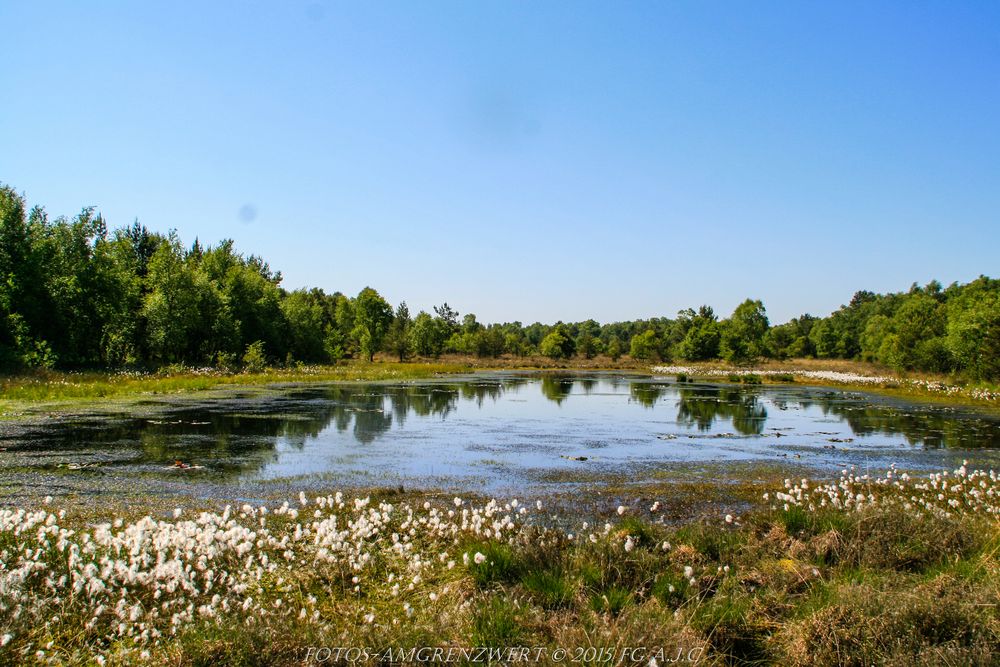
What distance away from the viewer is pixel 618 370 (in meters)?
96.3

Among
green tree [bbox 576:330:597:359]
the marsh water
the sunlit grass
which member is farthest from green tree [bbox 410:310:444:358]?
the marsh water

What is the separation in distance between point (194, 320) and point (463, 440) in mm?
42127

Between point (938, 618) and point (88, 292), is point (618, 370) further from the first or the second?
point (938, 618)

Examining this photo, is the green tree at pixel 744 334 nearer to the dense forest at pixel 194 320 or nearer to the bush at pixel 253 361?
the dense forest at pixel 194 320

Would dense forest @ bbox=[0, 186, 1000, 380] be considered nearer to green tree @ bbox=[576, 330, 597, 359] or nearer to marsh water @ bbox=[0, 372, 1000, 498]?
marsh water @ bbox=[0, 372, 1000, 498]

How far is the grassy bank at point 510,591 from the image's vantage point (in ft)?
16.9

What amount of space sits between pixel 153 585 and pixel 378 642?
2883 mm

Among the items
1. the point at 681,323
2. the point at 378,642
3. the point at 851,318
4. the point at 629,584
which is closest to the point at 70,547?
the point at 378,642

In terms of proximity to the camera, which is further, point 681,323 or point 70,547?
point 681,323

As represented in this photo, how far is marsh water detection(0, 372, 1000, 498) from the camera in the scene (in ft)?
48.1

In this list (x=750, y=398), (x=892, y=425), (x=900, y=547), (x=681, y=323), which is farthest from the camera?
(x=681, y=323)

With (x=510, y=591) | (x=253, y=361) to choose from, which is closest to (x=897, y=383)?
(x=253, y=361)

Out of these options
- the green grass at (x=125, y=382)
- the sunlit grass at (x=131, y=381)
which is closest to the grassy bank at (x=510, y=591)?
the green grass at (x=125, y=382)

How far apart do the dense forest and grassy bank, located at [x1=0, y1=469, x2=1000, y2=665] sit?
3532 centimetres
